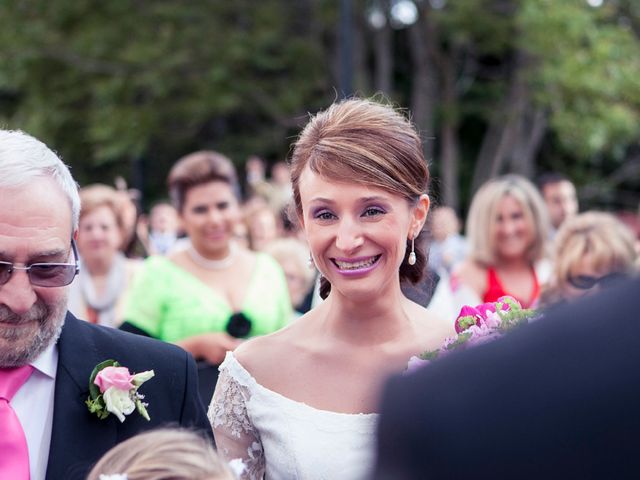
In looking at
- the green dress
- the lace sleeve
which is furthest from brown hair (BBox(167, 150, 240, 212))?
the lace sleeve

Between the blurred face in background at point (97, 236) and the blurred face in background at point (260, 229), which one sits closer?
the blurred face in background at point (97, 236)

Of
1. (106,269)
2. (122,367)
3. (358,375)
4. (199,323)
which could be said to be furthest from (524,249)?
(122,367)

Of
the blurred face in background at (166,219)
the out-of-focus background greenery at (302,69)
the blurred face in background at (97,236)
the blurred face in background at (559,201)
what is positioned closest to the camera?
the blurred face in background at (97,236)

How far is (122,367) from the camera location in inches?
117

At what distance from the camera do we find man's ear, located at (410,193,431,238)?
3338 millimetres

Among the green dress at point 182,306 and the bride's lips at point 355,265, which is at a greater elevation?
the bride's lips at point 355,265

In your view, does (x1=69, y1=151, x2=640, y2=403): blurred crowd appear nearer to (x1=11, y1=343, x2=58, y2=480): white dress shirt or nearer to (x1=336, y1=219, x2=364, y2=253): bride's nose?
(x1=336, y1=219, x2=364, y2=253): bride's nose

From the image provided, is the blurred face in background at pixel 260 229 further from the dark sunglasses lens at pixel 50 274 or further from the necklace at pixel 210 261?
the dark sunglasses lens at pixel 50 274

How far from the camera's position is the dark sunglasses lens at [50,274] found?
2.84m

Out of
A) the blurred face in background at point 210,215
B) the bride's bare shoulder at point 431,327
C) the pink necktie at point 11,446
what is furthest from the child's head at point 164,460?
the blurred face in background at point 210,215

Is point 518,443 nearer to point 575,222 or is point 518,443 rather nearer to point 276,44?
point 575,222

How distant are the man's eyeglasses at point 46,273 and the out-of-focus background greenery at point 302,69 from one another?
12.5 metres

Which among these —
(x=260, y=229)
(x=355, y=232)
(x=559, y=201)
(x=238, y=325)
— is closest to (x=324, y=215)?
(x=355, y=232)

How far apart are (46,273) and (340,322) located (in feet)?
3.26
